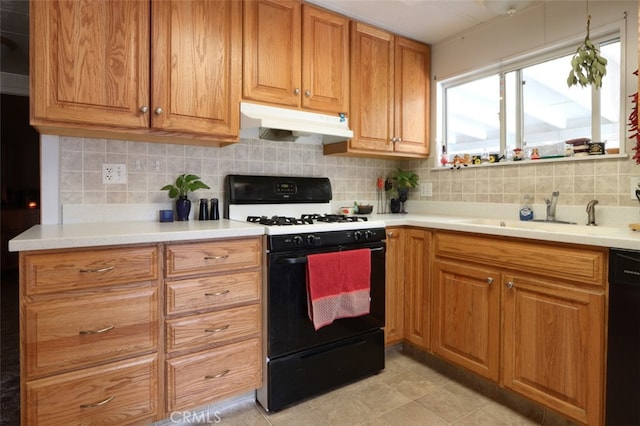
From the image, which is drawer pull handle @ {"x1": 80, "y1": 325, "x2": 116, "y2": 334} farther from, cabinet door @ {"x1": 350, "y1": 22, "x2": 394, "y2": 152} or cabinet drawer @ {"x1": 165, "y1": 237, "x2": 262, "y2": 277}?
cabinet door @ {"x1": 350, "y1": 22, "x2": 394, "y2": 152}

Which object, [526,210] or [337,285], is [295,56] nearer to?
[337,285]

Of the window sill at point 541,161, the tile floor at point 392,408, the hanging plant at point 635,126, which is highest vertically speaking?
the hanging plant at point 635,126

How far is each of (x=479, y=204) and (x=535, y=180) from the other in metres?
0.41

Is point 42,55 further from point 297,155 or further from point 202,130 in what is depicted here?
point 297,155

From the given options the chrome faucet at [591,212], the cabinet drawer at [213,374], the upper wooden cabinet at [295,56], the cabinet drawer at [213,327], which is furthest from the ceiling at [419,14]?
the cabinet drawer at [213,374]

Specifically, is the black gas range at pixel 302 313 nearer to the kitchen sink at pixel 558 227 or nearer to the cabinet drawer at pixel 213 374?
the cabinet drawer at pixel 213 374

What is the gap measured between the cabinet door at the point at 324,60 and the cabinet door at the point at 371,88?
8 cm

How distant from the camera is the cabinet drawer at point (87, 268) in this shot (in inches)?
52.2


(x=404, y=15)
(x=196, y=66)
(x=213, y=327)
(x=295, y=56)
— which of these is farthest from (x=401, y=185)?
(x=213, y=327)

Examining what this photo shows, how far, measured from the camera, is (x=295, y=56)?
2.23m

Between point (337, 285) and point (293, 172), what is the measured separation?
Result: 1.01 meters

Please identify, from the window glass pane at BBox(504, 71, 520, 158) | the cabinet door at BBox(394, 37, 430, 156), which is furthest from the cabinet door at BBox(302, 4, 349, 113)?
the window glass pane at BBox(504, 71, 520, 158)

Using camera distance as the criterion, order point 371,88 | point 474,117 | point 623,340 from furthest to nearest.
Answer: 1. point 474,117
2. point 371,88
3. point 623,340

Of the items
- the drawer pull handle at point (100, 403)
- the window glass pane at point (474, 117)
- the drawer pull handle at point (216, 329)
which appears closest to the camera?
the drawer pull handle at point (100, 403)
